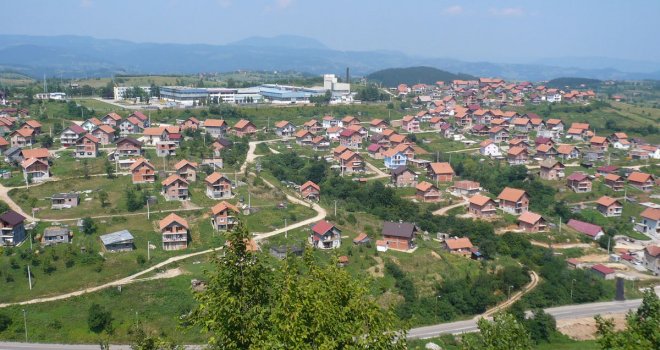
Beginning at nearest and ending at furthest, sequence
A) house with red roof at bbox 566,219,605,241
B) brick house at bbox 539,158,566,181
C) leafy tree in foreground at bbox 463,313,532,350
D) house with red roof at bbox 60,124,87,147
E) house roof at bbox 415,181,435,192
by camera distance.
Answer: leafy tree in foreground at bbox 463,313,532,350 → house with red roof at bbox 566,219,605,241 → house roof at bbox 415,181,435,192 → house with red roof at bbox 60,124,87,147 → brick house at bbox 539,158,566,181

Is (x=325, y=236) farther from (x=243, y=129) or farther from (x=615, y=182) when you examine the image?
(x=615, y=182)

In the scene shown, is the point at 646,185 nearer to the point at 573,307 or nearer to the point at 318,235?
the point at 573,307

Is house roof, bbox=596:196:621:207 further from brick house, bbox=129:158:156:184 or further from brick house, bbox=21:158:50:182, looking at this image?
brick house, bbox=21:158:50:182

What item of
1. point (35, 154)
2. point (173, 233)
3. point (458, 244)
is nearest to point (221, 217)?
point (173, 233)

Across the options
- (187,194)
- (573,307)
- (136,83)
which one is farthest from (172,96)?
(573,307)

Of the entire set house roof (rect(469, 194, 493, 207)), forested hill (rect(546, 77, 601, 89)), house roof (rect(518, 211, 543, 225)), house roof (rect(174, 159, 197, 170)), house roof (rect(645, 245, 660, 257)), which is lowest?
house roof (rect(645, 245, 660, 257))

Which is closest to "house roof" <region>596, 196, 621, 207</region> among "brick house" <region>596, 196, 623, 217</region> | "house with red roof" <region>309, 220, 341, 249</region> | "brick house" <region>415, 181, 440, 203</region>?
"brick house" <region>596, 196, 623, 217</region>
